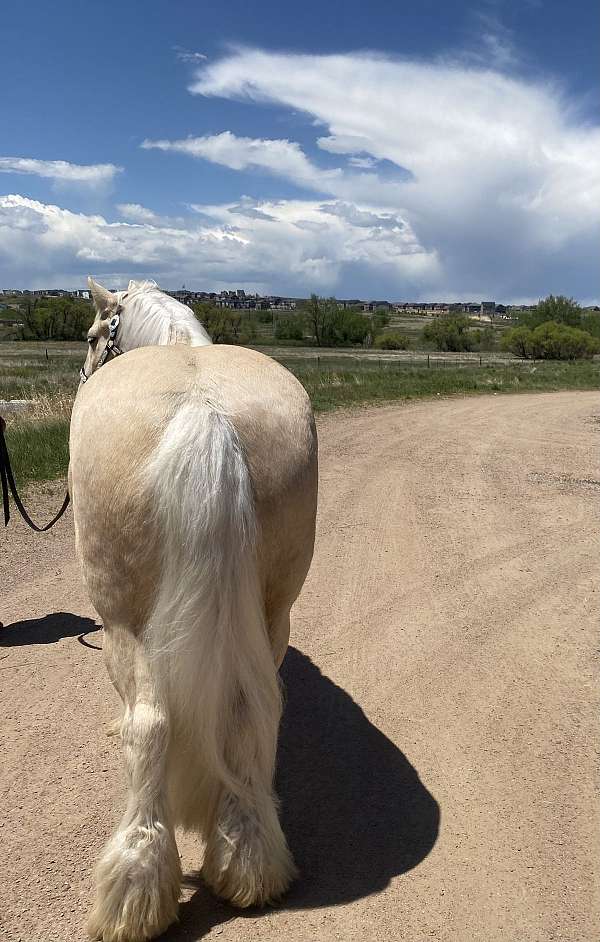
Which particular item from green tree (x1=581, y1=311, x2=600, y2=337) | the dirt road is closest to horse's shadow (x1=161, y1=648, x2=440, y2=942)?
the dirt road

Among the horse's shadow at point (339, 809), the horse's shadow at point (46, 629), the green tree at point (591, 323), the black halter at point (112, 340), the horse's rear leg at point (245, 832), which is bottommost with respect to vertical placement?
the horse's shadow at point (46, 629)

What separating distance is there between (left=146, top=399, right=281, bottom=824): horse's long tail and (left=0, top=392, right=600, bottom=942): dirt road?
2.14 feet

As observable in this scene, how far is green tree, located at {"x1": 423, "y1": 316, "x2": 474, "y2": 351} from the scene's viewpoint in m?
69.8

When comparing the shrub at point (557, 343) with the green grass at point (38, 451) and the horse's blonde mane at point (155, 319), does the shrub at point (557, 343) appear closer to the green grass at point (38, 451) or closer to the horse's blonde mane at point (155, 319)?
the green grass at point (38, 451)

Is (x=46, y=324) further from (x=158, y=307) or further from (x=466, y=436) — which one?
(x=158, y=307)

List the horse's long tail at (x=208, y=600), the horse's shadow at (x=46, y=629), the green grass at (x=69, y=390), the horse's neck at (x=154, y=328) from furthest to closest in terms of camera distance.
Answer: the green grass at (x=69, y=390)
the horse's shadow at (x=46, y=629)
the horse's neck at (x=154, y=328)
the horse's long tail at (x=208, y=600)

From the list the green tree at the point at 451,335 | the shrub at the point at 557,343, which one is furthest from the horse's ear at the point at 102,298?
the green tree at the point at 451,335

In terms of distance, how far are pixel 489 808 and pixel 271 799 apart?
117 centimetres

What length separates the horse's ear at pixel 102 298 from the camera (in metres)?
4.06

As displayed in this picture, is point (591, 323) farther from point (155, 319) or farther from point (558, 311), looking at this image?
point (155, 319)

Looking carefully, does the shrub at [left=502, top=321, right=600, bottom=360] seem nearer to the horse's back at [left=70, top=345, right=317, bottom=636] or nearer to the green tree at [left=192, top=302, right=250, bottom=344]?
the green tree at [left=192, top=302, right=250, bottom=344]

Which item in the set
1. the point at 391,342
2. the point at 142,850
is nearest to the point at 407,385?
the point at 142,850

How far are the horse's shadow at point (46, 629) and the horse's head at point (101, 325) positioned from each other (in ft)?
6.02

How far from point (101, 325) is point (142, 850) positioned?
282 centimetres
